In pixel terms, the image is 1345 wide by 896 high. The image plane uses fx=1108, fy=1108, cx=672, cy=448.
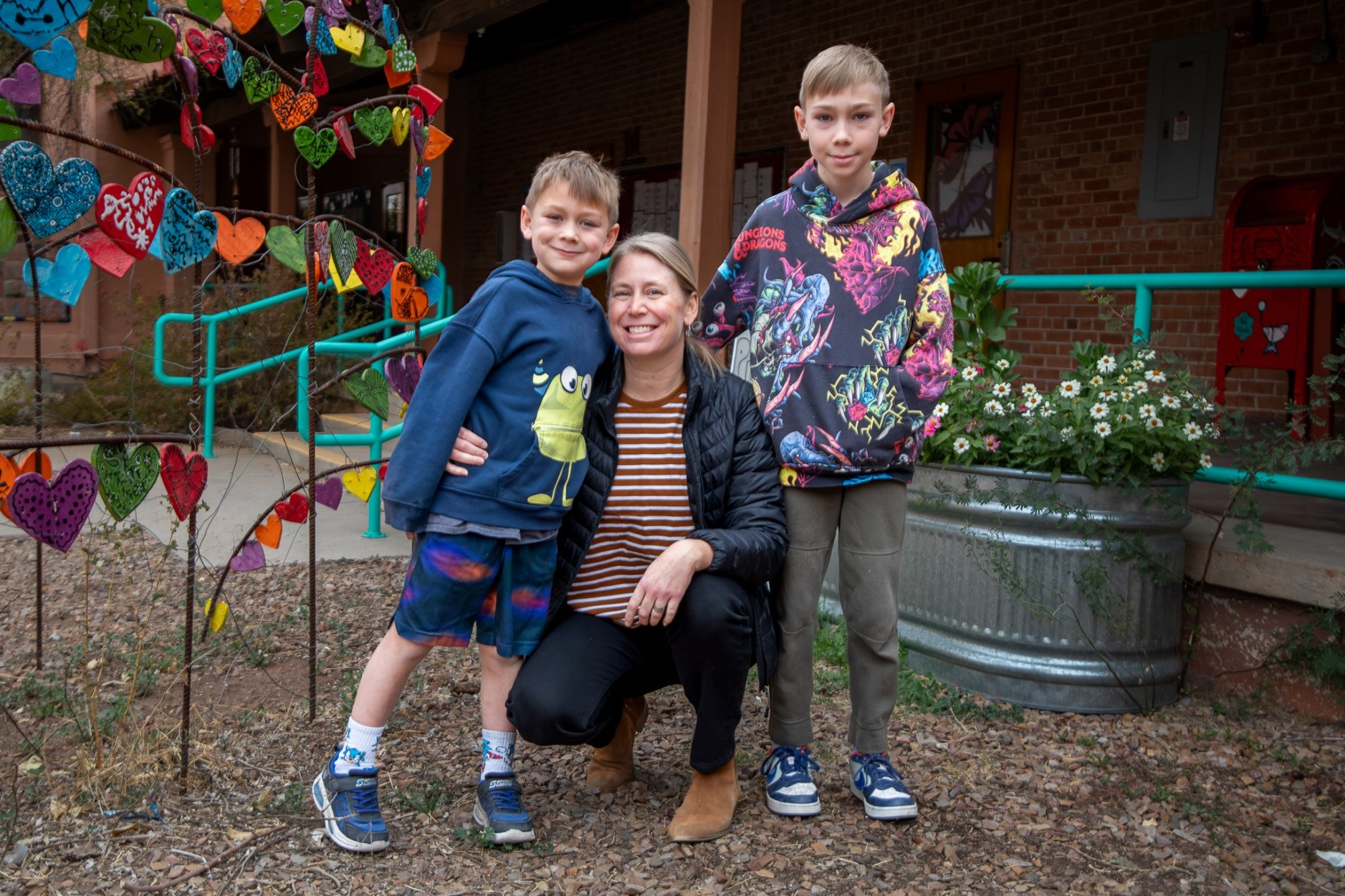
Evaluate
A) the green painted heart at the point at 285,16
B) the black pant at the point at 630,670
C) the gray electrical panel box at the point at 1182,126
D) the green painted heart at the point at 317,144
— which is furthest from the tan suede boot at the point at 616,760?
→ the gray electrical panel box at the point at 1182,126

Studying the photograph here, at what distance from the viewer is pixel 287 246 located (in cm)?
254

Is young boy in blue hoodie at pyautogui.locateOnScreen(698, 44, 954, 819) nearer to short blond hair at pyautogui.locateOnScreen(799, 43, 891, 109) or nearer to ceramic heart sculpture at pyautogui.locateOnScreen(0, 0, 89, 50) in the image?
short blond hair at pyautogui.locateOnScreen(799, 43, 891, 109)

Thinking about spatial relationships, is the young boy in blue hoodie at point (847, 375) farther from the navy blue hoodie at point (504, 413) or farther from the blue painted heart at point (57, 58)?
the blue painted heart at point (57, 58)

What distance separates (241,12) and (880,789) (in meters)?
2.14

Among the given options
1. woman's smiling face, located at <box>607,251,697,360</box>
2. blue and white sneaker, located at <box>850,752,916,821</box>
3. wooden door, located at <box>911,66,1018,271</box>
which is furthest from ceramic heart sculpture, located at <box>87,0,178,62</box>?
wooden door, located at <box>911,66,1018,271</box>

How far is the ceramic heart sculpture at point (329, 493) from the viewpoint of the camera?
2777 mm

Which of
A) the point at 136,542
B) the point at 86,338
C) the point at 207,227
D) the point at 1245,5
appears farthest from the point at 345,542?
the point at 86,338

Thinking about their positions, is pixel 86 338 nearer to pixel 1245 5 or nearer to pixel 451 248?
pixel 451 248

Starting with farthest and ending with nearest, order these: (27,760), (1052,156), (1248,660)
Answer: (1052,156) → (1248,660) → (27,760)

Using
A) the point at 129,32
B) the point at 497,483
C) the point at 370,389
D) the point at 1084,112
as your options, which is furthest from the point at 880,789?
the point at 1084,112

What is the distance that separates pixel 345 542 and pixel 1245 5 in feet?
17.0

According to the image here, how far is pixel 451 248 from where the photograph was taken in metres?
12.7

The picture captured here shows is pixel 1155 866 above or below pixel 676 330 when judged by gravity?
below

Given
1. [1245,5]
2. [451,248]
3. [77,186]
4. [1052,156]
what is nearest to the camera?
[77,186]
